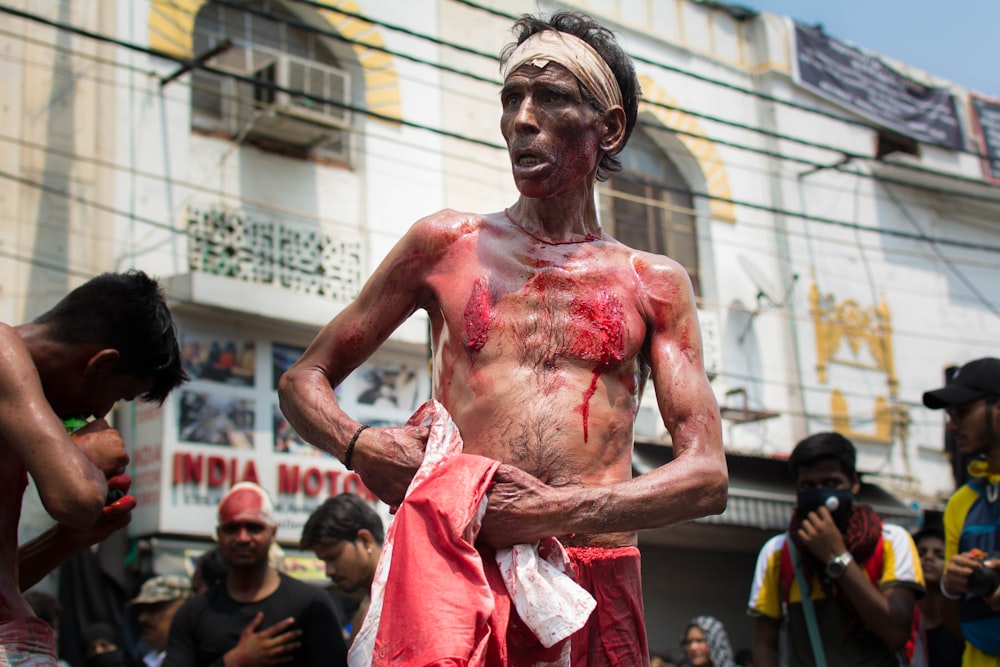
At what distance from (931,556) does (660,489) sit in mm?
4131

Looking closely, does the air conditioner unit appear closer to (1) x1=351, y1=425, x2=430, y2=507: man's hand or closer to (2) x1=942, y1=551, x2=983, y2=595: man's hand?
(2) x1=942, y1=551, x2=983, y2=595: man's hand

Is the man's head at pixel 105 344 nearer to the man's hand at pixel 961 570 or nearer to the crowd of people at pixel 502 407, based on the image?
the crowd of people at pixel 502 407

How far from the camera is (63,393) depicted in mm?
3324

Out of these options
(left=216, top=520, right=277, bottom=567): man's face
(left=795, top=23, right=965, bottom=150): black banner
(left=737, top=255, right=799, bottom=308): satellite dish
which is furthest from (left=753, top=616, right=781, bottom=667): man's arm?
(left=795, top=23, right=965, bottom=150): black banner

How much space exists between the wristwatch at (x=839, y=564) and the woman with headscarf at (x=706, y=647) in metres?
4.55

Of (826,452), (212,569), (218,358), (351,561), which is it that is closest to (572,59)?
(826,452)

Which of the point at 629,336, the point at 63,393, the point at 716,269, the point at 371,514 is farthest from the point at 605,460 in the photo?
the point at 716,269

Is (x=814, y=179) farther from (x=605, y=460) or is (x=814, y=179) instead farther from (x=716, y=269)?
(x=605, y=460)

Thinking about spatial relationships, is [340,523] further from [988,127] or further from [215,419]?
[988,127]

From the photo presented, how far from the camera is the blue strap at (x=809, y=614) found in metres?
4.95

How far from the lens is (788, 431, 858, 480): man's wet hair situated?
5332 mm

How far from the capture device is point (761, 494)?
14.1 metres

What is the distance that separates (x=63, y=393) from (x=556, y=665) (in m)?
1.62

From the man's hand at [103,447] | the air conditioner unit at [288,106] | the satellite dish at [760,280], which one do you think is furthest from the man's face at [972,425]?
the satellite dish at [760,280]
